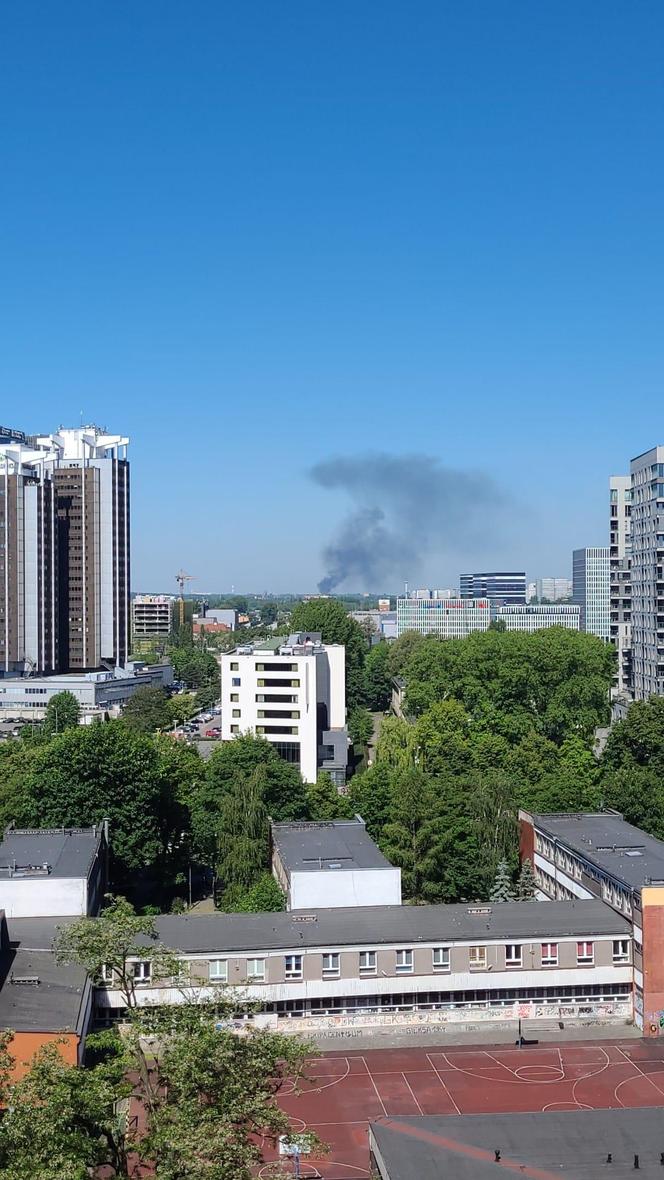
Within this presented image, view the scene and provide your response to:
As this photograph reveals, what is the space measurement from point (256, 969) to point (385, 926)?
3.21m

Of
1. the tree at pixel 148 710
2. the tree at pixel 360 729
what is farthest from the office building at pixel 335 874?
the tree at pixel 148 710

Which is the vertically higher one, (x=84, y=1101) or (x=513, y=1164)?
(x=84, y=1101)

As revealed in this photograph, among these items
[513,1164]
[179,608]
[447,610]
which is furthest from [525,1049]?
[179,608]

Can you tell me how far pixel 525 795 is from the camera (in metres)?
38.1

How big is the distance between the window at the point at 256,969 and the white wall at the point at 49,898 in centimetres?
447

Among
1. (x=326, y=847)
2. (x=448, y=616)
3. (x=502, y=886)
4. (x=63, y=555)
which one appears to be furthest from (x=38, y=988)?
(x=448, y=616)

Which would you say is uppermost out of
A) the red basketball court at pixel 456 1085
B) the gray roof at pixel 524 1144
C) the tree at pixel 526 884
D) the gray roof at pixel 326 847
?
the gray roof at pixel 326 847

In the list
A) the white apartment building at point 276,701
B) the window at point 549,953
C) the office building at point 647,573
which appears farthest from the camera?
the office building at point 647,573

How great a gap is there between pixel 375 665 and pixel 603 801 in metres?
55.4

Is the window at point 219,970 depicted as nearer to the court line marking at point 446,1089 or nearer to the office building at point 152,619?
the court line marking at point 446,1089

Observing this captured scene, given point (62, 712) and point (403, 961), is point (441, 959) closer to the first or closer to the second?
point (403, 961)

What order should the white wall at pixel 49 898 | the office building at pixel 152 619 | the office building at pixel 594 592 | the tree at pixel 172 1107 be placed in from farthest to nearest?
the office building at pixel 152 619
the office building at pixel 594 592
the white wall at pixel 49 898
the tree at pixel 172 1107

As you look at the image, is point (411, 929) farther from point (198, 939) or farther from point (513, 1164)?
point (513, 1164)

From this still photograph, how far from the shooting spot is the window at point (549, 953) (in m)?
25.5
